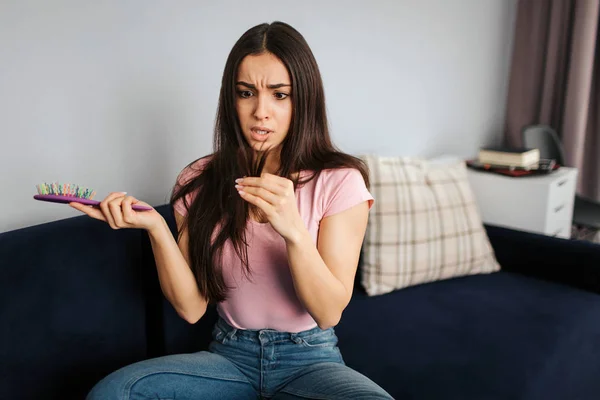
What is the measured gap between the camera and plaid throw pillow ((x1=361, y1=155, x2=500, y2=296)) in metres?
1.84

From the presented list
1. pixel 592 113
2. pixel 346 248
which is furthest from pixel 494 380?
pixel 592 113

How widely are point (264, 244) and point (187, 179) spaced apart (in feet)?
0.79

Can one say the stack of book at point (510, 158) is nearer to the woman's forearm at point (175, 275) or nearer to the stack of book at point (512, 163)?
the stack of book at point (512, 163)

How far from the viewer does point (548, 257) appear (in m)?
1.98

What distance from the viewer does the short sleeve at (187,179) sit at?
1255 mm

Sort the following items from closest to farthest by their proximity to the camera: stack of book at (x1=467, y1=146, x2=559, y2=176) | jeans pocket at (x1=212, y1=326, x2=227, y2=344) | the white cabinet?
jeans pocket at (x1=212, y1=326, x2=227, y2=344) → the white cabinet → stack of book at (x1=467, y1=146, x2=559, y2=176)

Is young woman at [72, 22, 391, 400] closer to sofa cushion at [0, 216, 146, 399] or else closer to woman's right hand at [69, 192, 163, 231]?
woman's right hand at [69, 192, 163, 231]

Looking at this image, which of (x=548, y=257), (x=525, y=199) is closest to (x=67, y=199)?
(x=548, y=257)

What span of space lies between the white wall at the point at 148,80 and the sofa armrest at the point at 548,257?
0.65 metres

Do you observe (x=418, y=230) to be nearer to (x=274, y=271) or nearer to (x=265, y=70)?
(x=274, y=271)

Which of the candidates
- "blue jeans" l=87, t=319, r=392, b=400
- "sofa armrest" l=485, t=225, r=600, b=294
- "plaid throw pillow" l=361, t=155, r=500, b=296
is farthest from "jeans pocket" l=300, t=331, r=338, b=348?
"sofa armrest" l=485, t=225, r=600, b=294

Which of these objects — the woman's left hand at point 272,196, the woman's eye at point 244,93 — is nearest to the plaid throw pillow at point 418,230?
the woman's eye at point 244,93

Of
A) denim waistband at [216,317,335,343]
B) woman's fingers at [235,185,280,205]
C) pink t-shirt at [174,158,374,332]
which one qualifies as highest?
woman's fingers at [235,185,280,205]

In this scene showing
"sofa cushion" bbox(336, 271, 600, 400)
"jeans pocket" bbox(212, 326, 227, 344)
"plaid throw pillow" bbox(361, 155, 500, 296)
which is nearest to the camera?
"jeans pocket" bbox(212, 326, 227, 344)
